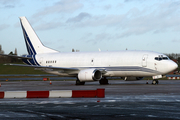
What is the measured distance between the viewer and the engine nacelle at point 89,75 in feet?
106

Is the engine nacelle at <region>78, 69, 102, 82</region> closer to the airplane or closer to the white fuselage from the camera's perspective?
the airplane

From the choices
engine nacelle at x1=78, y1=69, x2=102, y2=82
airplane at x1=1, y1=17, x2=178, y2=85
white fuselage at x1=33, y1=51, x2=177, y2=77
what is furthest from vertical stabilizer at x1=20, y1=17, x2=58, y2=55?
engine nacelle at x1=78, y1=69, x2=102, y2=82

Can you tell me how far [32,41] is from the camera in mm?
41562

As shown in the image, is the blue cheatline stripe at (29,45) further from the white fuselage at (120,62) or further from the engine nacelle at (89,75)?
the engine nacelle at (89,75)

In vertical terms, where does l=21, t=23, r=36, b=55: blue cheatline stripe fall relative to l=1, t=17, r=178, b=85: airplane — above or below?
above

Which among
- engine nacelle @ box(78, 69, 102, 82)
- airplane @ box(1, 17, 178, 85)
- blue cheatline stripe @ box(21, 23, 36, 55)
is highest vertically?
blue cheatline stripe @ box(21, 23, 36, 55)

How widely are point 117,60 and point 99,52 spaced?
3.77 m

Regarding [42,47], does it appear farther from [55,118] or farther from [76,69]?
[55,118]

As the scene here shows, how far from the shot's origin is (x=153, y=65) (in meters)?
31.3

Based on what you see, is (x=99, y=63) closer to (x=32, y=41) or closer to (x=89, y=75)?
(x=89, y=75)

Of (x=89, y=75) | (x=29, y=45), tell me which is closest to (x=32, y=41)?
(x=29, y=45)

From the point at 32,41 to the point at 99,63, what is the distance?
12.2 metres

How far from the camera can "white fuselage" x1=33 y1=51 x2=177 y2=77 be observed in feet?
103

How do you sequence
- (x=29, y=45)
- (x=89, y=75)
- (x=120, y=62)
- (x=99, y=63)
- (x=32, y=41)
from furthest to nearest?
(x=29, y=45) → (x=32, y=41) → (x=99, y=63) → (x=120, y=62) → (x=89, y=75)
